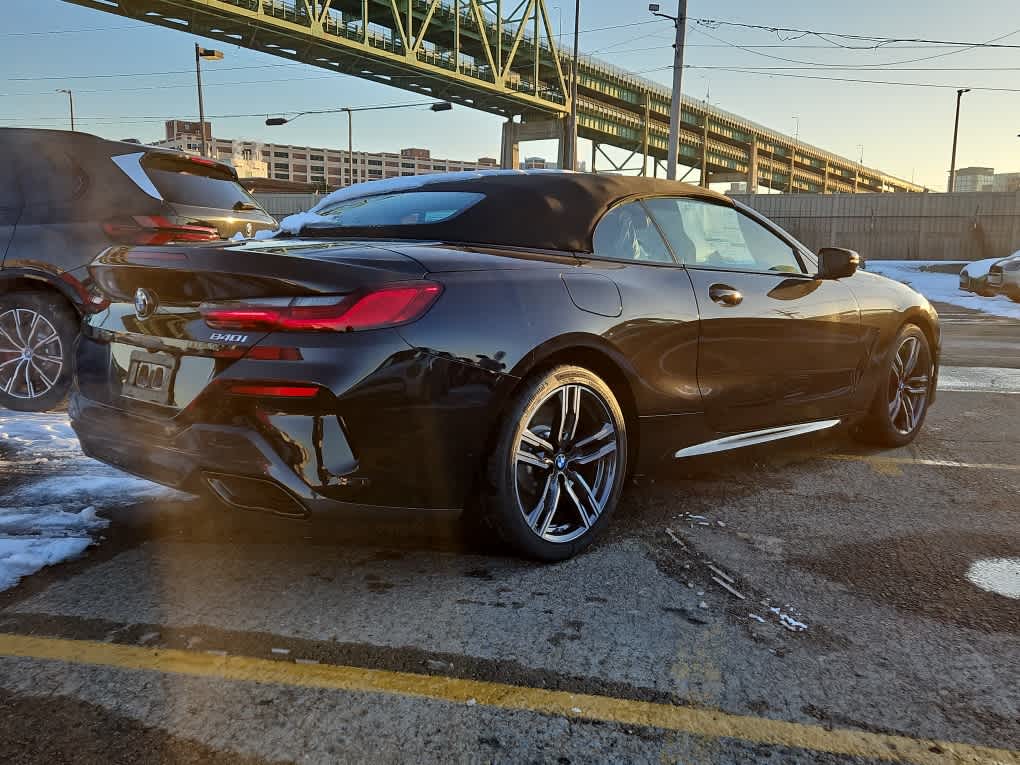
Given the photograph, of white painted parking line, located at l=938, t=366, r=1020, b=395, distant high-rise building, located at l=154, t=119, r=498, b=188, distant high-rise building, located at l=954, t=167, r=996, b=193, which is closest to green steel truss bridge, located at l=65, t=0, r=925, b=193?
distant high-rise building, located at l=954, t=167, r=996, b=193

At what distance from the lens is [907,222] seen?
1219 inches

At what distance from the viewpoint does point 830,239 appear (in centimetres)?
3178

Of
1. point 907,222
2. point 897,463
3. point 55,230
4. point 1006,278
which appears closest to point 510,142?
point 907,222

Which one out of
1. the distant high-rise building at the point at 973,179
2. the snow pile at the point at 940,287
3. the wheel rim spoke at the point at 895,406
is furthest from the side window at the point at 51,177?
the distant high-rise building at the point at 973,179

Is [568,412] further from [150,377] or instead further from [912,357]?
[912,357]

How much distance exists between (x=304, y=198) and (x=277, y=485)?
39.9 m

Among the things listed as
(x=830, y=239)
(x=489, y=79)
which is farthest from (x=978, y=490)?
(x=489, y=79)

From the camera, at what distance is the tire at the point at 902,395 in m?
4.66

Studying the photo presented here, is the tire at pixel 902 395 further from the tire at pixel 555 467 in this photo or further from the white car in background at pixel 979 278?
the white car in background at pixel 979 278

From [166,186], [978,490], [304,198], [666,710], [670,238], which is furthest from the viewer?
[304,198]

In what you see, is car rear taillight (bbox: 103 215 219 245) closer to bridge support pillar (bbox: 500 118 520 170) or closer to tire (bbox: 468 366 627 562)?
tire (bbox: 468 366 627 562)

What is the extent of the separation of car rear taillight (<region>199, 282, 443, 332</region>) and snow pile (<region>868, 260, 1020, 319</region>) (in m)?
10.6

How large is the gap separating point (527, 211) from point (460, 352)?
90 cm

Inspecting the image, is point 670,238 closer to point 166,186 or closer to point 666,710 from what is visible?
point 666,710
